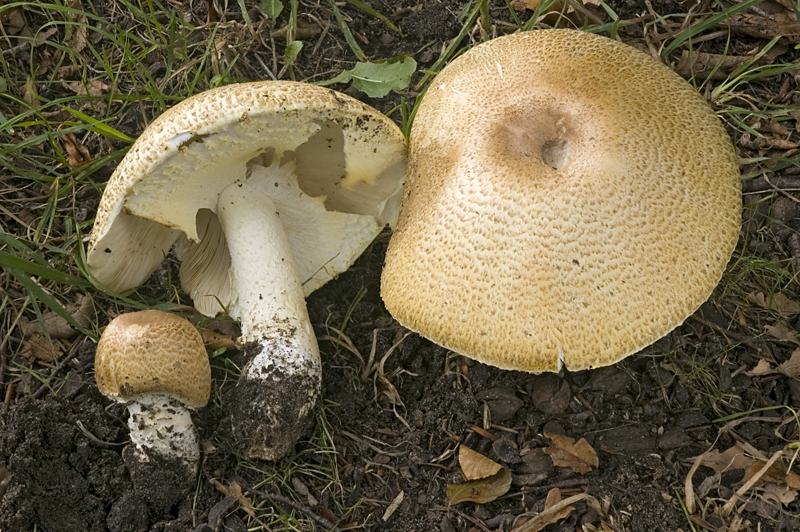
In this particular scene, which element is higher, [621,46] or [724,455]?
[621,46]

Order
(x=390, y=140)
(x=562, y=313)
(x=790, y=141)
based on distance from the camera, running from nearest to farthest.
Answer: (x=562, y=313) < (x=390, y=140) < (x=790, y=141)

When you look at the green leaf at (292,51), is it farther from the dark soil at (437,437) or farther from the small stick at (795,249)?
the small stick at (795,249)

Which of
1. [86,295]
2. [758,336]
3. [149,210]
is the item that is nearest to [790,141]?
[758,336]

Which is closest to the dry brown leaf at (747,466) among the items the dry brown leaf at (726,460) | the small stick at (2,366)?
the dry brown leaf at (726,460)

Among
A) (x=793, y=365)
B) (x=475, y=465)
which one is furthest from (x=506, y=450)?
(x=793, y=365)

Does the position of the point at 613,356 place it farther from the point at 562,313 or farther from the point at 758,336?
the point at 758,336
